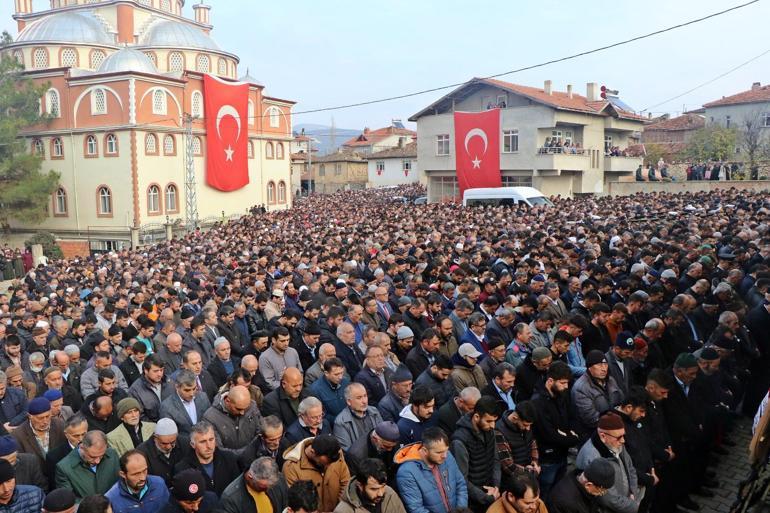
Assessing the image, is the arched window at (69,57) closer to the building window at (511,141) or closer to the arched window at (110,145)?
the arched window at (110,145)

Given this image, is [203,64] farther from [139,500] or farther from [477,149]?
[139,500]

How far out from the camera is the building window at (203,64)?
4122cm

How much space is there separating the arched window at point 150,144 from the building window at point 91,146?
277 centimetres

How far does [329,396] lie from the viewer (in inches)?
220

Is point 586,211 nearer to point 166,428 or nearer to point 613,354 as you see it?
point 613,354

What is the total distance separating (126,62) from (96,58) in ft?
20.3

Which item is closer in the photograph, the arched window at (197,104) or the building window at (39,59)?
the arched window at (197,104)

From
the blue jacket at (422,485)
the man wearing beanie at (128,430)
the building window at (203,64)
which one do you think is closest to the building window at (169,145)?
the building window at (203,64)

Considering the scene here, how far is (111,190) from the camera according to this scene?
3331cm

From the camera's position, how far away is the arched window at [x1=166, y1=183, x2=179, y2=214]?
115 ft

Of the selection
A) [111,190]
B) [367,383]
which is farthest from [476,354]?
[111,190]

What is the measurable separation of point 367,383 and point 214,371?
2015 mm

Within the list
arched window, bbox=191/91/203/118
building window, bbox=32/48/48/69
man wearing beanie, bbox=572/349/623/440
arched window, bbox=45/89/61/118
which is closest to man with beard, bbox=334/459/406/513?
man wearing beanie, bbox=572/349/623/440

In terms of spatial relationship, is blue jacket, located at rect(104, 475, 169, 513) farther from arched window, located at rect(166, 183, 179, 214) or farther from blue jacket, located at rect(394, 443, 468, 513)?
arched window, located at rect(166, 183, 179, 214)
